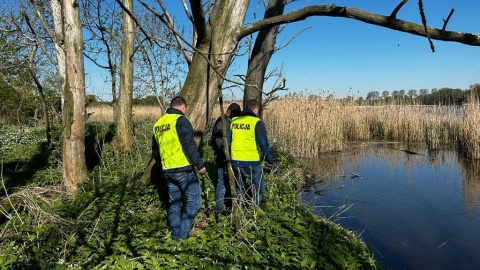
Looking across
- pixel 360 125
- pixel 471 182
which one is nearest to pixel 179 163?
pixel 471 182

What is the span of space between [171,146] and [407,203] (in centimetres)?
649

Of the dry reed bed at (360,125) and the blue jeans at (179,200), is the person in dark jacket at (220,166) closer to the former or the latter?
the blue jeans at (179,200)

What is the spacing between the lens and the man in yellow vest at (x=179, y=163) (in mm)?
4352

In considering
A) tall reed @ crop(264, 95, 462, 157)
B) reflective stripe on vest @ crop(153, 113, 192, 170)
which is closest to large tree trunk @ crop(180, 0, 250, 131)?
reflective stripe on vest @ crop(153, 113, 192, 170)

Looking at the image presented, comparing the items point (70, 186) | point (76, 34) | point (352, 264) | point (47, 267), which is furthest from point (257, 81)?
point (47, 267)

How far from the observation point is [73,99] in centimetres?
571

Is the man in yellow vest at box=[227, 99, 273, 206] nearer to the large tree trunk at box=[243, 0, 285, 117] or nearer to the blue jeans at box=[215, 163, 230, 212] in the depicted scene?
the blue jeans at box=[215, 163, 230, 212]

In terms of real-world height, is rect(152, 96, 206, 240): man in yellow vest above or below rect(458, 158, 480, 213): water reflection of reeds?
above

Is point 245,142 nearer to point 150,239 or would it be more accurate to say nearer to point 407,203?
point 150,239

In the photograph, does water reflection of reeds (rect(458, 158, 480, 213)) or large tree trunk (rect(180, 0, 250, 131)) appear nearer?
large tree trunk (rect(180, 0, 250, 131))

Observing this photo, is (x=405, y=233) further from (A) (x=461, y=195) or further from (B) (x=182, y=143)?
(B) (x=182, y=143)

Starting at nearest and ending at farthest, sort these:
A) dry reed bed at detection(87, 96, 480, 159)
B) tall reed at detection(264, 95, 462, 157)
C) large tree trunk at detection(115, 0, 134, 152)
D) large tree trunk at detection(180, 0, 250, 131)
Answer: large tree trunk at detection(180, 0, 250, 131) → large tree trunk at detection(115, 0, 134, 152) → dry reed bed at detection(87, 96, 480, 159) → tall reed at detection(264, 95, 462, 157)

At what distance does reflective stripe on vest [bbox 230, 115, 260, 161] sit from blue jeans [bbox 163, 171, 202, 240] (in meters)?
1.05

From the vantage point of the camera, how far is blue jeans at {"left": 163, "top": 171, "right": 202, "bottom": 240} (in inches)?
173
